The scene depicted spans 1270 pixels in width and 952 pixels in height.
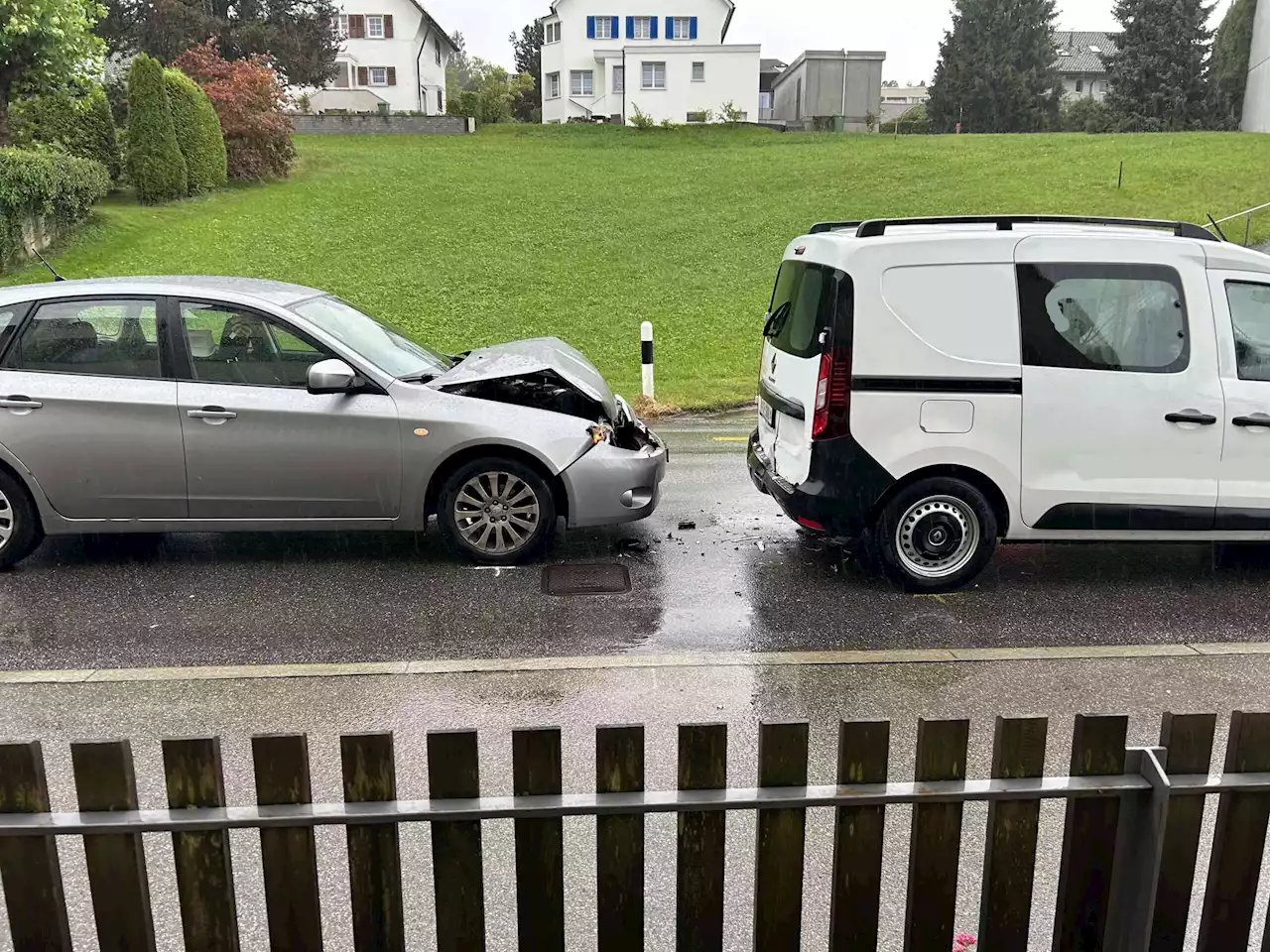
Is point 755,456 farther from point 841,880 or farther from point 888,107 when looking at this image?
point 888,107

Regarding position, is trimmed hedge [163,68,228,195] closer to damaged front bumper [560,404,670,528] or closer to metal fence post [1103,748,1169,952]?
damaged front bumper [560,404,670,528]

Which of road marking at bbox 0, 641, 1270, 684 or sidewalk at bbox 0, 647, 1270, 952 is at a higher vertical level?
sidewalk at bbox 0, 647, 1270, 952

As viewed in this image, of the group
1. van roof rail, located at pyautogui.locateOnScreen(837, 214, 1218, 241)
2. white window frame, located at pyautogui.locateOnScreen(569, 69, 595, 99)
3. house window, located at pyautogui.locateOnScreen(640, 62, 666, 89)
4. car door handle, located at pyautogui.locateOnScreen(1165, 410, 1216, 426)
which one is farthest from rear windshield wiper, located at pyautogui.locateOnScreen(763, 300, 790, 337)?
white window frame, located at pyautogui.locateOnScreen(569, 69, 595, 99)

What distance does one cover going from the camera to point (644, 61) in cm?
4838

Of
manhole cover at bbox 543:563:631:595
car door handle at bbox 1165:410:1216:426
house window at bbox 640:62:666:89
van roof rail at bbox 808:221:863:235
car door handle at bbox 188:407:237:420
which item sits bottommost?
manhole cover at bbox 543:563:631:595

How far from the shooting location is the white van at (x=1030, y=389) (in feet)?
17.9

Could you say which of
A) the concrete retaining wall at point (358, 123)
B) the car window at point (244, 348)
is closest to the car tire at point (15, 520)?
the car window at point (244, 348)

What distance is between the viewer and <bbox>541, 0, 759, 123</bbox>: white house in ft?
157

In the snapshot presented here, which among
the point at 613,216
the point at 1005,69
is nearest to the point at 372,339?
the point at 613,216

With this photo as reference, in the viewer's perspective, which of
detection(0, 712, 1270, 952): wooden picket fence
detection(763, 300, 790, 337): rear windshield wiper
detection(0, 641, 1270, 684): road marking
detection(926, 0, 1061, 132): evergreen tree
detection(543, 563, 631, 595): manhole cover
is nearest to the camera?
detection(0, 712, 1270, 952): wooden picket fence

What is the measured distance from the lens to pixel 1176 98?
4822 cm

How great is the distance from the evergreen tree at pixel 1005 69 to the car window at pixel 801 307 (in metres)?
52.0

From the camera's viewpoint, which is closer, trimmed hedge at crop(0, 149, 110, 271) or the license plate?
the license plate

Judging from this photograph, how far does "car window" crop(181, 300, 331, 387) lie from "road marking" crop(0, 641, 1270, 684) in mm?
2071
